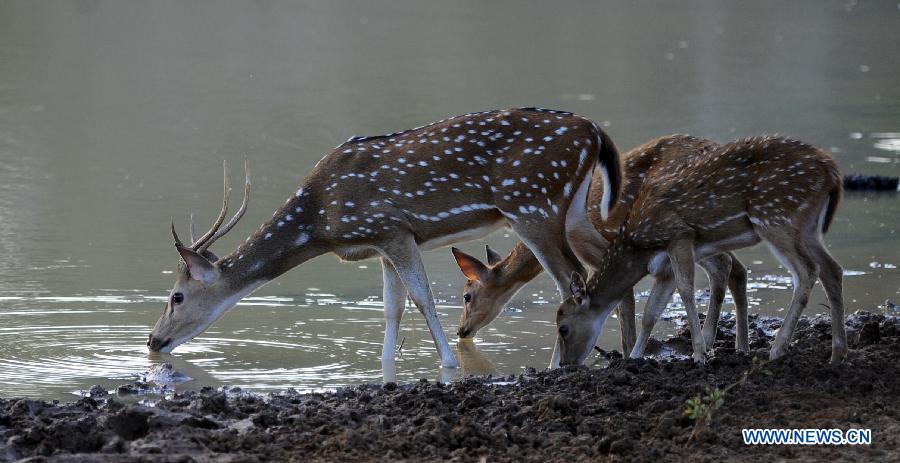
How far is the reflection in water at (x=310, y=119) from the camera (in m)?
10.8

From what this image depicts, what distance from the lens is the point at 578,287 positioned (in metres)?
9.80

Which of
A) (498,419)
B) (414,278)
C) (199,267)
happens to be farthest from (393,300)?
(498,419)

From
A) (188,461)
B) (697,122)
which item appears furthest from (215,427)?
(697,122)

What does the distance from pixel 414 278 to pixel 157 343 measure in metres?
1.84

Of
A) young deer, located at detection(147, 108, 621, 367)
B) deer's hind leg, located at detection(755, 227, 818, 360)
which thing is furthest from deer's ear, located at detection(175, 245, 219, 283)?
deer's hind leg, located at detection(755, 227, 818, 360)

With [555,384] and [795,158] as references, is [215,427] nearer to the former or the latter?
[555,384]

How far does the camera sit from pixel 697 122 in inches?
804

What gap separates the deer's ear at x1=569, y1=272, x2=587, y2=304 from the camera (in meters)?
9.78

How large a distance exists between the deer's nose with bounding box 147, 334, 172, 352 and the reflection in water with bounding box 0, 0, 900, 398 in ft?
0.33

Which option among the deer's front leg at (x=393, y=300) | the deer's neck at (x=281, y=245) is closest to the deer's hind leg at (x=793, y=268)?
the deer's front leg at (x=393, y=300)

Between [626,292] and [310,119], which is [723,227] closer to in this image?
[626,292]

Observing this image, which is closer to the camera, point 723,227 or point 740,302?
point 723,227

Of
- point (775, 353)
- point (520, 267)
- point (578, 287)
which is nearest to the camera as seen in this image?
point (775, 353)

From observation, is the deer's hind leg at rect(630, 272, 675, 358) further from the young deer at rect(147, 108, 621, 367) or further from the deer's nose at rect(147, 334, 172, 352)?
the deer's nose at rect(147, 334, 172, 352)
